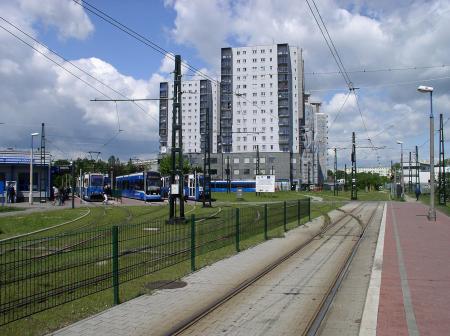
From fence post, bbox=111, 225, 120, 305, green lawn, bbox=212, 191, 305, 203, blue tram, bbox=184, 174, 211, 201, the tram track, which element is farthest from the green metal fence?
green lawn, bbox=212, 191, 305, 203

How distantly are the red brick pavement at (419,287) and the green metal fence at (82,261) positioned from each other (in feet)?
13.9

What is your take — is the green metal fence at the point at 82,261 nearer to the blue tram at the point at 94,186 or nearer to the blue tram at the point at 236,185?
the blue tram at the point at 94,186

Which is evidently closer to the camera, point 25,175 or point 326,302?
point 326,302

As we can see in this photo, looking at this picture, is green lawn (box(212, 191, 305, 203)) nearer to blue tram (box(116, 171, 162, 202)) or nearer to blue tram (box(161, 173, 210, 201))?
blue tram (box(161, 173, 210, 201))

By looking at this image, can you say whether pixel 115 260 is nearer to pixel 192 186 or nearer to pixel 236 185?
pixel 192 186

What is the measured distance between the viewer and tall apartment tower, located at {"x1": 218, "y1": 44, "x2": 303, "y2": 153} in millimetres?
125000

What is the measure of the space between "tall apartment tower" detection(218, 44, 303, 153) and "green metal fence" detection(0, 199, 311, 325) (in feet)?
370

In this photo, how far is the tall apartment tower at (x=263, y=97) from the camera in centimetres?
12500

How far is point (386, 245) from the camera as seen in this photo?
1667cm

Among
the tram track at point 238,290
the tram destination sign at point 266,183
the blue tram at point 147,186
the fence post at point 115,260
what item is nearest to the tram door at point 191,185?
the blue tram at point 147,186

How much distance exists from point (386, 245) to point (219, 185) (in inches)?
3128

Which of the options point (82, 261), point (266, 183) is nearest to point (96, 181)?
point (266, 183)

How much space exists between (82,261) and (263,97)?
119m

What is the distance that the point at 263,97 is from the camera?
4941 inches
